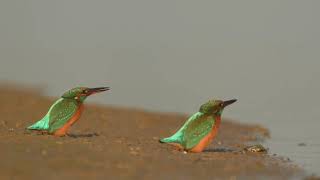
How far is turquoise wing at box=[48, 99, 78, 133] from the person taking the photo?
991 cm

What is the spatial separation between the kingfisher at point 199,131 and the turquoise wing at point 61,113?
1529 millimetres

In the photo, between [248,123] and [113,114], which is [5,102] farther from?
[248,123]

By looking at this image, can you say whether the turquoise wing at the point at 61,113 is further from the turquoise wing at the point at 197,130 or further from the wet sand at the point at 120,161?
the turquoise wing at the point at 197,130

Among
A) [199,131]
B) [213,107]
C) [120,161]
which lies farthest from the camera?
[213,107]

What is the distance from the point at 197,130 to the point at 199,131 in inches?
1.1

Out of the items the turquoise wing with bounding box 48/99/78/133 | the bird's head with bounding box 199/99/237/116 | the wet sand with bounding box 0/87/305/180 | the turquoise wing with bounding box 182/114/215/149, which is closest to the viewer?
the wet sand with bounding box 0/87/305/180

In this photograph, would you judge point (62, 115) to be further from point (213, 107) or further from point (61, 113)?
point (213, 107)

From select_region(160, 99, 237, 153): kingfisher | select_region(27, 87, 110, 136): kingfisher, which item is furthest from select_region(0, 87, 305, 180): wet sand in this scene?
select_region(27, 87, 110, 136): kingfisher

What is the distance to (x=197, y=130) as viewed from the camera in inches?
363

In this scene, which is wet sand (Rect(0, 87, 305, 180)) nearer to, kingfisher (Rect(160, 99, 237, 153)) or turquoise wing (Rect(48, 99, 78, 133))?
kingfisher (Rect(160, 99, 237, 153))

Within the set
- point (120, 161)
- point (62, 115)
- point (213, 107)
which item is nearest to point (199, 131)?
point (213, 107)

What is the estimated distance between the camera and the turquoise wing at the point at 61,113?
9.91m

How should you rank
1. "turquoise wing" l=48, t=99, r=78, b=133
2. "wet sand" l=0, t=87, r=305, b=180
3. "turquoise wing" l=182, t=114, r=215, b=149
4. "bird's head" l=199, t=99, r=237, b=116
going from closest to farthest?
"wet sand" l=0, t=87, r=305, b=180 < "turquoise wing" l=182, t=114, r=215, b=149 < "bird's head" l=199, t=99, r=237, b=116 < "turquoise wing" l=48, t=99, r=78, b=133

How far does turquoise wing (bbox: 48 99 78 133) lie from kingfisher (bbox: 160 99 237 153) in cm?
153
